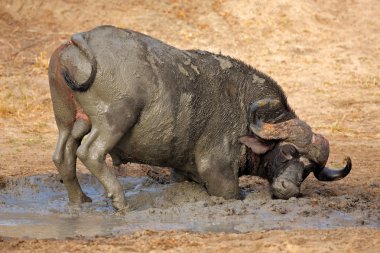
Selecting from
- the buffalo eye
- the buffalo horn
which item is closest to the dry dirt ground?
the buffalo horn

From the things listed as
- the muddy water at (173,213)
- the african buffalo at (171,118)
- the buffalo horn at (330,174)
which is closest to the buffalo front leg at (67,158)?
the african buffalo at (171,118)

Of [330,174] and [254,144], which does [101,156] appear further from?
[330,174]

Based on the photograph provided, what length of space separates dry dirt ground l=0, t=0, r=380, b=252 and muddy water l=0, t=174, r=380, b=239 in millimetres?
865

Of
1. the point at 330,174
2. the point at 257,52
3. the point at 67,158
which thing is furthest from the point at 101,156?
the point at 257,52

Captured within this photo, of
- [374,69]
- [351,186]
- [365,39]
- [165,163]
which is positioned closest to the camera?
[165,163]

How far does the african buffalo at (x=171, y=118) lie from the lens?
902 cm

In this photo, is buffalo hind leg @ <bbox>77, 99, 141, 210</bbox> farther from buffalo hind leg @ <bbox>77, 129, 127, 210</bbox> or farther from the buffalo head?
the buffalo head

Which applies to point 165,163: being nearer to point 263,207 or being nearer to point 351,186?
point 263,207

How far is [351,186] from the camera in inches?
427

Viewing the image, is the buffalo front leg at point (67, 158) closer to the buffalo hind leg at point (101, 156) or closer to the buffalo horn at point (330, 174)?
the buffalo hind leg at point (101, 156)

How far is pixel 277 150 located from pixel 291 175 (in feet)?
1.00

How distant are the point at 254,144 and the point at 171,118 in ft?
3.40

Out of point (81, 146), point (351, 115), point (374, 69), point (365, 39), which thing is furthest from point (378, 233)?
point (365, 39)

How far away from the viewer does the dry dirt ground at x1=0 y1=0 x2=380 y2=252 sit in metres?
13.0
